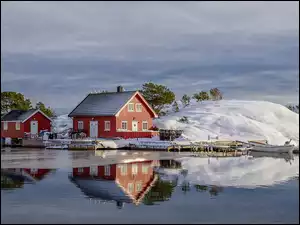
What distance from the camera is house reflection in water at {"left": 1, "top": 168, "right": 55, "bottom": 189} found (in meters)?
18.9

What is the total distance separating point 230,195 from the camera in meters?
17.2

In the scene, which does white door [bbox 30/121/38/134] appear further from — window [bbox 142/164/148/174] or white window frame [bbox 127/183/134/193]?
white window frame [bbox 127/183/134/193]

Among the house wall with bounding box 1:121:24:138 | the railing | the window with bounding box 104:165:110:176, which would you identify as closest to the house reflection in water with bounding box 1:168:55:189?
the window with bounding box 104:165:110:176

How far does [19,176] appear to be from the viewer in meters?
21.7

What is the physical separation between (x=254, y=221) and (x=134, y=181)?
337 inches

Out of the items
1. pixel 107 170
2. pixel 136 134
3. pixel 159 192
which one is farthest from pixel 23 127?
pixel 159 192

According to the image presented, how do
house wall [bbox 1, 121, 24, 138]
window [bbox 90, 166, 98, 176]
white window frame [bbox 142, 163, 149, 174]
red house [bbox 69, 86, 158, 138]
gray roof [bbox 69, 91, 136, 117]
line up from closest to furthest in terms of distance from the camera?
window [bbox 90, 166, 98, 176] → white window frame [bbox 142, 163, 149, 174] → red house [bbox 69, 86, 158, 138] → gray roof [bbox 69, 91, 136, 117] → house wall [bbox 1, 121, 24, 138]

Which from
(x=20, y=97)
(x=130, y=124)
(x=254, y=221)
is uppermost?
(x=20, y=97)

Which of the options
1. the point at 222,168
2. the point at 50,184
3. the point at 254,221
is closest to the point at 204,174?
the point at 222,168

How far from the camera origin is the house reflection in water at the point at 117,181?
16.8 metres

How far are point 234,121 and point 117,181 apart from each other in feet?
165

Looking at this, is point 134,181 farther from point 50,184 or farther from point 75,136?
point 75,136

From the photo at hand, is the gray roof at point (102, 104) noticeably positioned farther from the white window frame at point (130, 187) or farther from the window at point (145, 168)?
the white window frame at point (130, 187)

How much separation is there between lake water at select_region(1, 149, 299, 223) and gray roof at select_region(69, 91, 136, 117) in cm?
2556
